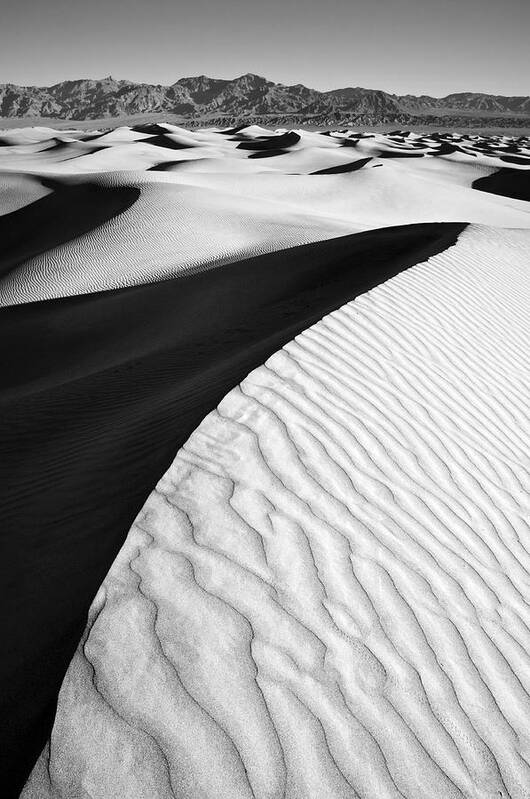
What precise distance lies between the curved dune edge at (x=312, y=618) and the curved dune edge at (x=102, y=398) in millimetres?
159

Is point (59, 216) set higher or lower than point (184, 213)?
lower

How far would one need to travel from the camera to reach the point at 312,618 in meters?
2.22

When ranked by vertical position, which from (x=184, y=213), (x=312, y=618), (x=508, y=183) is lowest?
(x=312, y=618)

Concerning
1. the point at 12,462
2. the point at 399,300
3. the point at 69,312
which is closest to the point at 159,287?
the point at 69,312

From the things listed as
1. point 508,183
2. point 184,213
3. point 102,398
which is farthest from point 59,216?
point 508,183

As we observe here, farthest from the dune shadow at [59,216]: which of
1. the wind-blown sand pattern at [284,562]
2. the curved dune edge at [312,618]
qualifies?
the curved dune edge at [312,618]

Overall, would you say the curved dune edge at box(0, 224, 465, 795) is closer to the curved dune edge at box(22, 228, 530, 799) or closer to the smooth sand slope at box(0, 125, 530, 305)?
the curved dune edge at box(22, 228, 530, 799)

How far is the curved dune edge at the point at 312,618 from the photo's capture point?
179 cm

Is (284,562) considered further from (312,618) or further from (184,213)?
(184,213)

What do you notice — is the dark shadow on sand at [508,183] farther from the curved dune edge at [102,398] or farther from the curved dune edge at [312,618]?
the curved dune edge at [312,618]

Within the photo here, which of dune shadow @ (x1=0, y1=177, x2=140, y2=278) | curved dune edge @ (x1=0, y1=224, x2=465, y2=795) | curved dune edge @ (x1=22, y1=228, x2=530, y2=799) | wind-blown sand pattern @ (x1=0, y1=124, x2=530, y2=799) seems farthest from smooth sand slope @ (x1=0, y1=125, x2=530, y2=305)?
curved dune edge @ (x1=22, y1=228, x2=530, y2=799)

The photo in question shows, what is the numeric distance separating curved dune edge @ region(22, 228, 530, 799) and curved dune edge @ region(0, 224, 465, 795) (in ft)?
0.52

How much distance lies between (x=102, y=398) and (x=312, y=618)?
3.33 meters

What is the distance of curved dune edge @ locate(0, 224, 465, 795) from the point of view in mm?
2158
